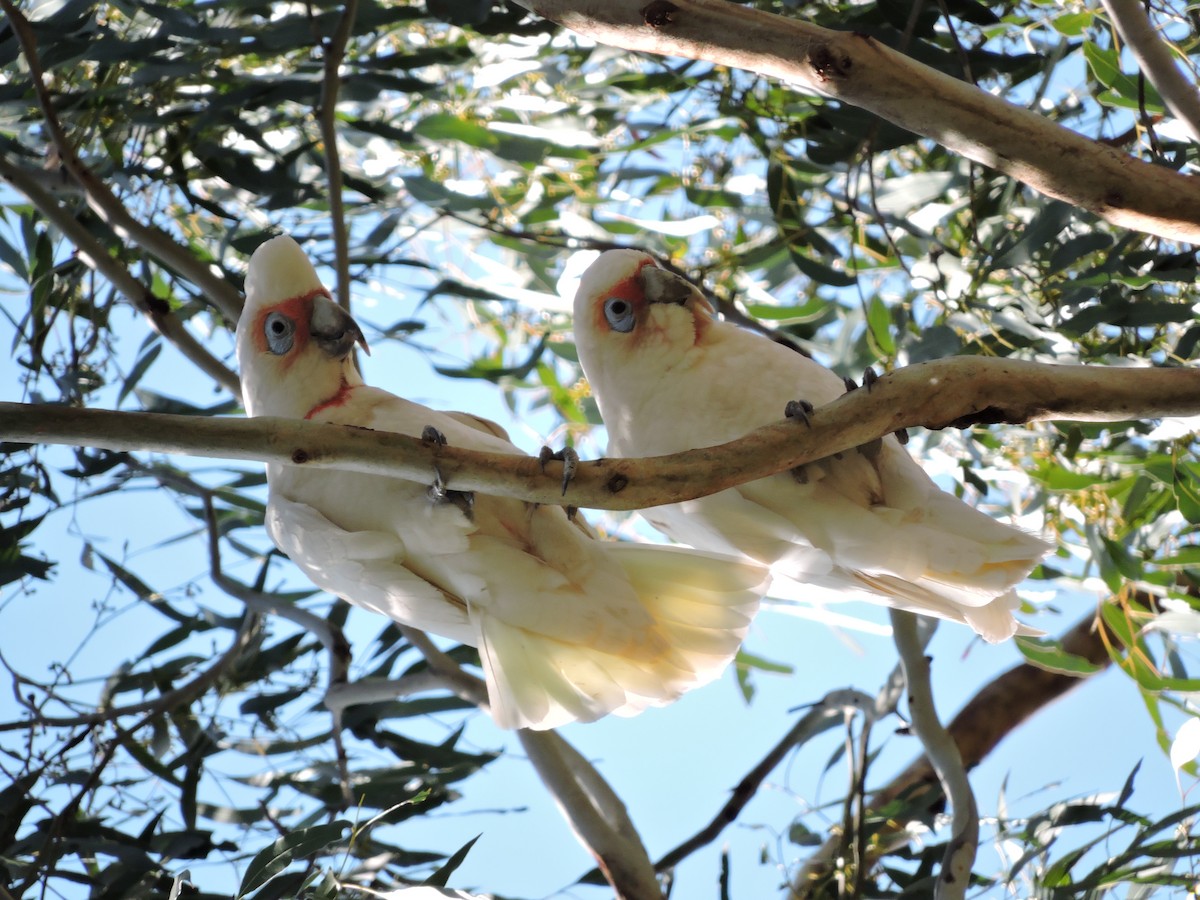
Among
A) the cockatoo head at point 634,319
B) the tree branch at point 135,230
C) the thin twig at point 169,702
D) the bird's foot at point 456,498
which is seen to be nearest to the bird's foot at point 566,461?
the bird's foot at point 456,498

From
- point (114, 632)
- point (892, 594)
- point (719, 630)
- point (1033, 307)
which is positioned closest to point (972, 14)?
point (1033, 307)

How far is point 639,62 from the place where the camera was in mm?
2213

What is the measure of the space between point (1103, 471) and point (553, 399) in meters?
0.98

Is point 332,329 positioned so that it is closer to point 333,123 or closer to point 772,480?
point 333,123

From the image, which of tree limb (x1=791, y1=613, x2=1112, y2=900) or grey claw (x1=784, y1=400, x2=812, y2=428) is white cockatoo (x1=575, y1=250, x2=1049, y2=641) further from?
Answer: tree limb (x1=791, y1=613, x2=1112, y2=900)

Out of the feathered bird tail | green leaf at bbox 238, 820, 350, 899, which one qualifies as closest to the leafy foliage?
green leaf at bbox 238, 820, 350, 899

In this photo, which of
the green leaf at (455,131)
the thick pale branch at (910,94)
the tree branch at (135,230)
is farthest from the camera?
the green leaf at (455,131)

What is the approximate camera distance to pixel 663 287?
150 cm

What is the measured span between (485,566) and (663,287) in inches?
17.3

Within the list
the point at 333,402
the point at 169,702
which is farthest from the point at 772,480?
the point at 169,702

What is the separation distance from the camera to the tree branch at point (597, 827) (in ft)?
5.60

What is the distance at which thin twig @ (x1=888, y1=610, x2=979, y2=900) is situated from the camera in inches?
62.1

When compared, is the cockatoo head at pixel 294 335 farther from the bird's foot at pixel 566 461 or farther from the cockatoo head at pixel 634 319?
the bird's foot at pixel 566 461

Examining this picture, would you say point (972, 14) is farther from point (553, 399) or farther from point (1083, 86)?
point (553, 399)
